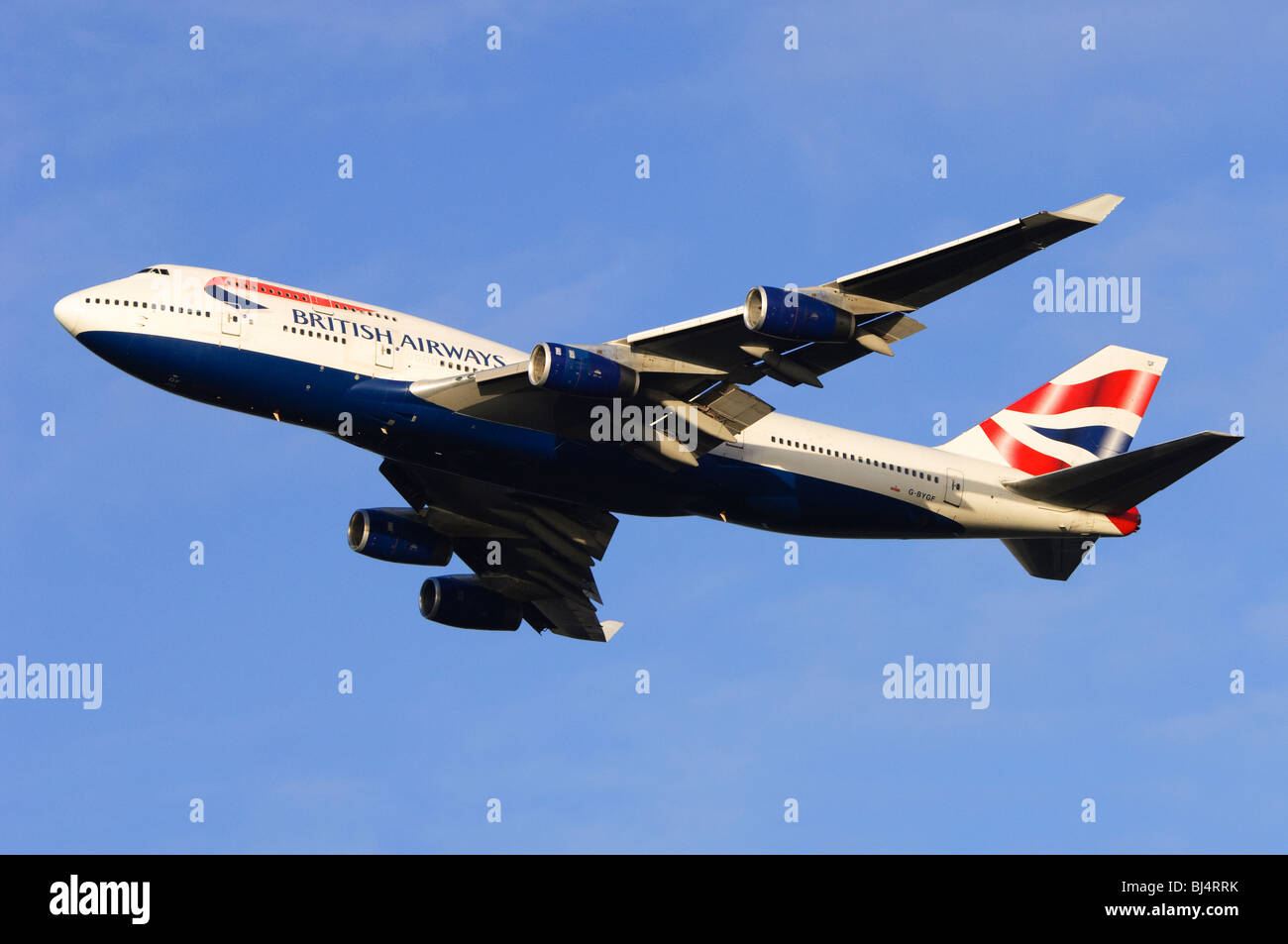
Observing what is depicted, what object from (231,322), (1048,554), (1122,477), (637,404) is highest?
(231,322)

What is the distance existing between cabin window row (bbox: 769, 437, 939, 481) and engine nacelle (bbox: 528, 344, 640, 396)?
7.28 meters

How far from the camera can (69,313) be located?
42.9m

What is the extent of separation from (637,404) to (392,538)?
12.3 meters

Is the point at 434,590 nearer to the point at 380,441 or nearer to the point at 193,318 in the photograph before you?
the point at 380,441

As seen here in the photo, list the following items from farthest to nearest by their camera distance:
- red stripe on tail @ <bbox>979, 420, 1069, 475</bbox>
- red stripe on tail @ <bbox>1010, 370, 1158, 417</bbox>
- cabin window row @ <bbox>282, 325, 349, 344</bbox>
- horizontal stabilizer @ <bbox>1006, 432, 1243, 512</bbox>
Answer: red stripe on tail @ <bbox>1010, 370, 1158, 417</bbox>
red stripe on tail @ <bbox>979, 420, 1069, 475</bbox>
horizontal stabilizer @ <bbox>1006, 432, 1243, 512</bbox>
cabin window row @ <bbox>282, 325, 349, 344</bbox>

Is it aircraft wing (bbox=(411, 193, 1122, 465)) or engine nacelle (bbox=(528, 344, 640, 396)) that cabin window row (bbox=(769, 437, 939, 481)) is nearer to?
aircraft wing (bbox=(411, 193, 1122, 465))

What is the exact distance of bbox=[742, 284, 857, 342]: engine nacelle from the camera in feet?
132

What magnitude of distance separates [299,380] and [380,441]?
9.52 ft

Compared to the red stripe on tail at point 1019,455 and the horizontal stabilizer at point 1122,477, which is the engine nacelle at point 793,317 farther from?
the red stripe on tail at point 1019,455

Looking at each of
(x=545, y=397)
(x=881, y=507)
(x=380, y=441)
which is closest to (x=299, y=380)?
(x=380, y=441)

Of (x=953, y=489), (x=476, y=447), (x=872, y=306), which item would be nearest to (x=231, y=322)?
(x=476, y=447)

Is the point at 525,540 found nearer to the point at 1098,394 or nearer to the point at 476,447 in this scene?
the point at 476,447

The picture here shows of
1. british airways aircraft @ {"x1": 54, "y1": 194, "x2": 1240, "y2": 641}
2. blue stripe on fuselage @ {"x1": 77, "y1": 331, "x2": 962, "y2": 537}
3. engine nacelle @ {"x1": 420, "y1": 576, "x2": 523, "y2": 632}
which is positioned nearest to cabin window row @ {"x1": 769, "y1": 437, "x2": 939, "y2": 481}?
british airways aircraft @ {"x1": 54, "y1": 194, "x2": 1240, "y2": 641}

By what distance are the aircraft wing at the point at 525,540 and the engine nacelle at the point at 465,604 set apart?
0.50 m
